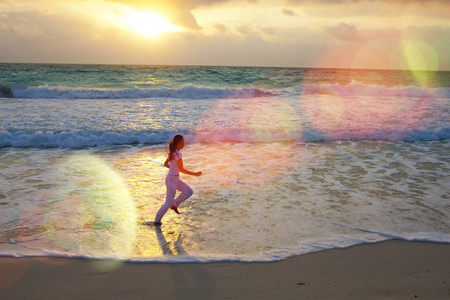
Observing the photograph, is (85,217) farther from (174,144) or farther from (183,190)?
(174,144)

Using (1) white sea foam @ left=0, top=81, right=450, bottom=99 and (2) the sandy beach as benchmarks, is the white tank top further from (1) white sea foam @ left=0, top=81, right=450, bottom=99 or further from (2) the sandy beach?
(1) white sea foam @ left=0, top=81, right=450, bottom=99

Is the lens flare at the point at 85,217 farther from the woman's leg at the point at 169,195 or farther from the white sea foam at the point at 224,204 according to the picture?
the woman's leg at the point at 169,195

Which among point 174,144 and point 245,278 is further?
point 174,144

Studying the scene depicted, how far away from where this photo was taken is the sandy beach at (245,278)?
12.1 feet

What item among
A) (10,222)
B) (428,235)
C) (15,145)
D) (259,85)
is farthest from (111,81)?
(428,235)

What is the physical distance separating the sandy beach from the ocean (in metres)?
0.23

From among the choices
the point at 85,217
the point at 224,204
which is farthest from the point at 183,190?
the point at 85,217

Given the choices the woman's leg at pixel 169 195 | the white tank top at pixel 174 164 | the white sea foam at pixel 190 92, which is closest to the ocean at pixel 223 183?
the woman's leg at pixel 169 195

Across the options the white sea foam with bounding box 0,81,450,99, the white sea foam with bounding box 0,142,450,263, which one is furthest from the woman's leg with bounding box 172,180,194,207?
the white sea foam with bounding box 0,81,450,99

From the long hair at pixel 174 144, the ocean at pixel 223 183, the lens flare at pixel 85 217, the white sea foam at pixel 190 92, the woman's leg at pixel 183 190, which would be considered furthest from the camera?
the white sea foam at pixel 190 92

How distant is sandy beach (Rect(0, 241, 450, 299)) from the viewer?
12.1 feet

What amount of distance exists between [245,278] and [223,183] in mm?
3933

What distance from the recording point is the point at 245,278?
13.1ft

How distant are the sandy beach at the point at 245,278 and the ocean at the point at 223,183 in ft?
0.76
